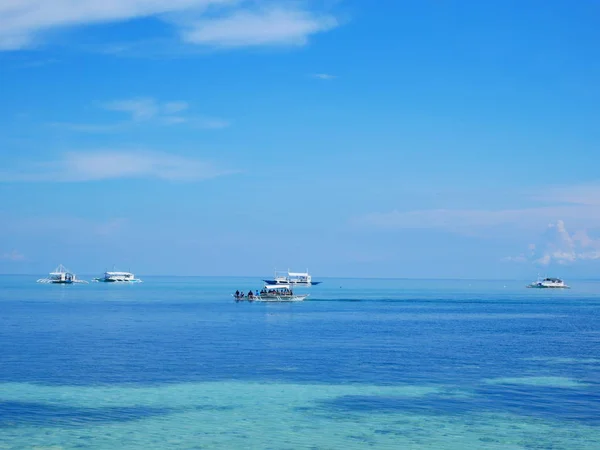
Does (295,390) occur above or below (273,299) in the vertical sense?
below

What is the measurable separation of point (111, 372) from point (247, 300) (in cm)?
11170

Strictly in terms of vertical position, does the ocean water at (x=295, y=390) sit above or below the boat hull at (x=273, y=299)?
below

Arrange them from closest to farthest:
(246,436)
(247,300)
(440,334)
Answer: (246,436)
(440,334)
(247,300)

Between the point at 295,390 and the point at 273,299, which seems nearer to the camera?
the point at 295,390

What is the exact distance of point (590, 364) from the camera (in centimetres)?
5703

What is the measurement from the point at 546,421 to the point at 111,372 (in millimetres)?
29738

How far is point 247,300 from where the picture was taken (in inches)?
6339

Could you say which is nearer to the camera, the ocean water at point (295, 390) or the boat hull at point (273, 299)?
the ocean water at point (295, 390)

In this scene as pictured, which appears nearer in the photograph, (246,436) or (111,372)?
(246,436)

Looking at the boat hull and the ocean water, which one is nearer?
the ocean water

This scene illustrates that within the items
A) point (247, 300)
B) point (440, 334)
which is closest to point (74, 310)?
point (247, 300)

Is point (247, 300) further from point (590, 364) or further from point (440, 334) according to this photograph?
point (590, 364)

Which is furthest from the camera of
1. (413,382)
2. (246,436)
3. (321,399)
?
(413,382)

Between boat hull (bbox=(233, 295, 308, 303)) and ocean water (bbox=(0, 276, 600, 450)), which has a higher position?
boat hull (bbox=(233, 295, 308, 303))
